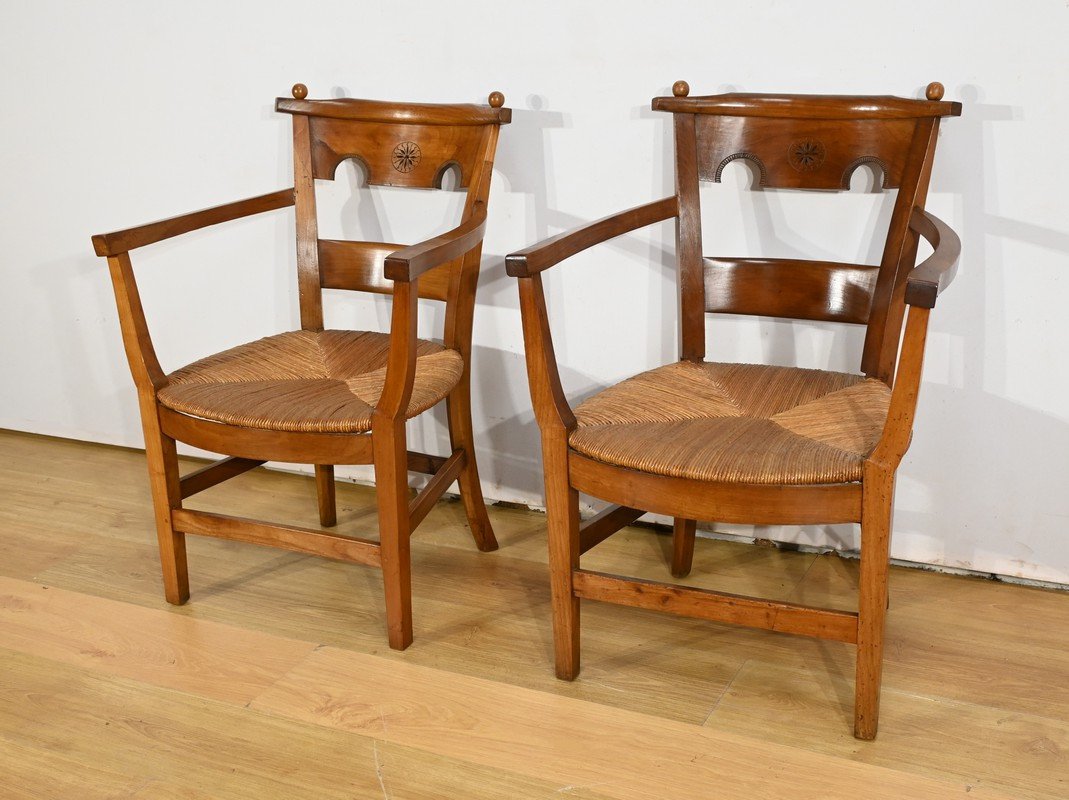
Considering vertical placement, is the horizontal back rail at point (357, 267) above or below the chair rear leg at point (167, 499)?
above

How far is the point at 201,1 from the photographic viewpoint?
2.53m

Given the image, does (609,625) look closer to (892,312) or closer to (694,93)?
(892,312)

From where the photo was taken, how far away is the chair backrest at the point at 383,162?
2.11m

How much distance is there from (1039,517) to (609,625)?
2.79 ft

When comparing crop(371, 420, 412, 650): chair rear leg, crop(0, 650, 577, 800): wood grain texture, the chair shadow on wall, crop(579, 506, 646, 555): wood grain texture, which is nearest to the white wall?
the chair shadow on wall

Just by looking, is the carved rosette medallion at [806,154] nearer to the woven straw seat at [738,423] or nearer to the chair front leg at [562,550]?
the woven straw seat at [738,423]

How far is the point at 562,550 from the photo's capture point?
1.79m

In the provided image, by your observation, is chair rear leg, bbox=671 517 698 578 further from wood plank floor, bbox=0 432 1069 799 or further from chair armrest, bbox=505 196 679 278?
chair armrest, bbox=505 196 679 278

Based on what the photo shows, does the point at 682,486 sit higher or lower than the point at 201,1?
A: lower

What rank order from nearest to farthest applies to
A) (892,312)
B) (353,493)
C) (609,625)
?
(892,312)
(609,625)
(353,493)

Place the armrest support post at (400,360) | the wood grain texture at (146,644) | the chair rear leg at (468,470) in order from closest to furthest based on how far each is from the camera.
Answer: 1. the armrest support post at (400,360)
2. the wood grain texture at (146,644)
3. the chair rear leg at (468,470)

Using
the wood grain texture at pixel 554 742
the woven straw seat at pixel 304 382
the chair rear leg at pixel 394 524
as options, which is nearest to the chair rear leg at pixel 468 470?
the woven straw seat at pixel 304 382

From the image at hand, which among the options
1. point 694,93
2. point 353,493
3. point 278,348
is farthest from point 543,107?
point 353,493

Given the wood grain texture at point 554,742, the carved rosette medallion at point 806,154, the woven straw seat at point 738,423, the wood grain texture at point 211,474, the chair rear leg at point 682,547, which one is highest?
the carved rosette medallion at point 806,154
